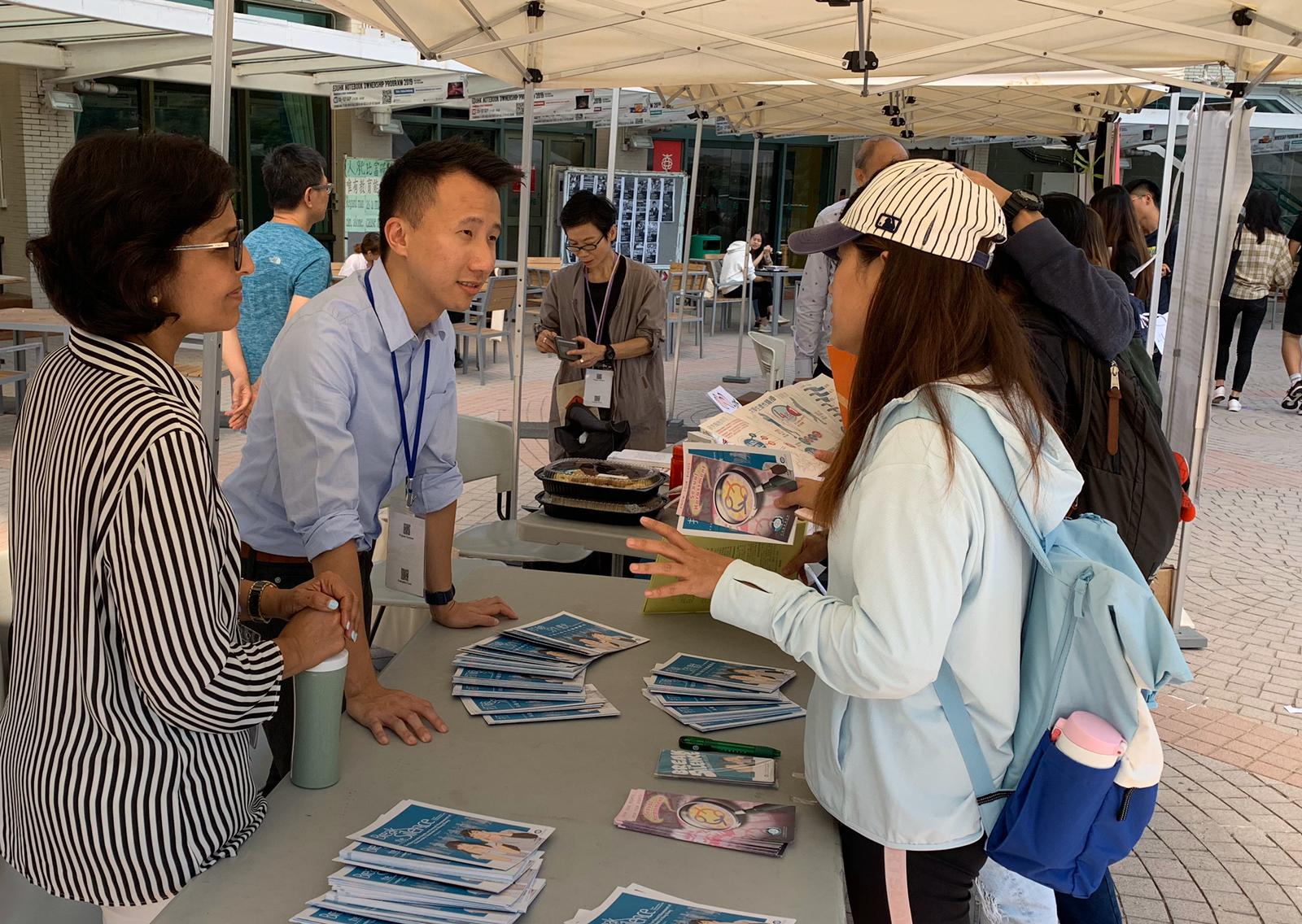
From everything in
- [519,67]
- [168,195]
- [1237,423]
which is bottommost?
[1237,423]

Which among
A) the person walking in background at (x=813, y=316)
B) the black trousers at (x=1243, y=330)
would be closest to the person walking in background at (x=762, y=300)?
the black trousers at (x=1243, y=330)

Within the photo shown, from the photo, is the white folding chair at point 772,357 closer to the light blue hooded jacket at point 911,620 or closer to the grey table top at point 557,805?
the grey table top at point 557,805

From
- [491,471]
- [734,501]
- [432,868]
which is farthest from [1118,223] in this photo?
[432,868]

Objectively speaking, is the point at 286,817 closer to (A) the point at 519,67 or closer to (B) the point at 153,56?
(A) the point at 519,67

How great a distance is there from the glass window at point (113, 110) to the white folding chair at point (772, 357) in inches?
416

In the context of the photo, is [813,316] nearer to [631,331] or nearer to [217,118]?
[631,331]

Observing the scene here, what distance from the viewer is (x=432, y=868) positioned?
56.4 inches

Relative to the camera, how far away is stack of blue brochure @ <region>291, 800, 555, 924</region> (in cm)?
137

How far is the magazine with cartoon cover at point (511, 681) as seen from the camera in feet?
6.88

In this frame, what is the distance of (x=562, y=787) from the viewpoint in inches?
68.2

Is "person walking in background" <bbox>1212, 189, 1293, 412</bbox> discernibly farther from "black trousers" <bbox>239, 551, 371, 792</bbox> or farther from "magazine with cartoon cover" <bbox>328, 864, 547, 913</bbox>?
"magazine with cartoon cover" <bbox>328, 864, 547, 913</bbox>

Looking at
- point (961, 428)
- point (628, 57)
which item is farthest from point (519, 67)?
point (961, 428)

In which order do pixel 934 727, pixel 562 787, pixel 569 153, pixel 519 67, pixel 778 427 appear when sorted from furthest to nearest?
1. pixel 569 153
2. pixel 519 67
3. pixel 778 427
4. pixel 562 787
5. pixel 934 727

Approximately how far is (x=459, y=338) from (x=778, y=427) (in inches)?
393
